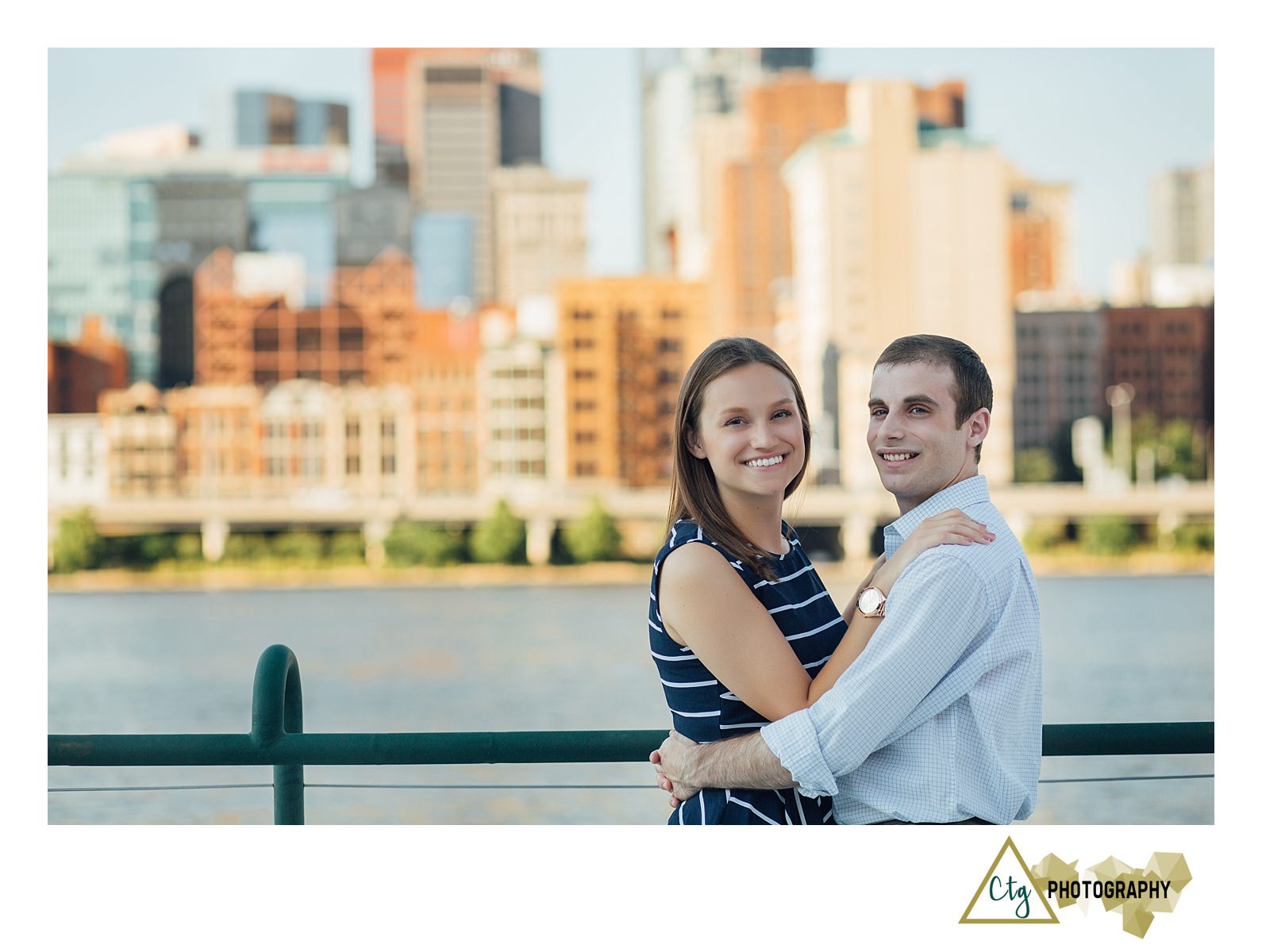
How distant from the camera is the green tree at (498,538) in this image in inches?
2109

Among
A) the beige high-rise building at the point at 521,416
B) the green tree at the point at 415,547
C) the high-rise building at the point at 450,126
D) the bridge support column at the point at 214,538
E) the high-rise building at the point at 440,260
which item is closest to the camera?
the green tree at the point at 415,547

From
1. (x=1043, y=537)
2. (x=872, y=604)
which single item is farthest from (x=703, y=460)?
(x=1043, y=537)

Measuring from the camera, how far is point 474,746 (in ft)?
7.84

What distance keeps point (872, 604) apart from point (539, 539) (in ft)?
175

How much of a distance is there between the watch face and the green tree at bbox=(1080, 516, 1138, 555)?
51582 millimetres

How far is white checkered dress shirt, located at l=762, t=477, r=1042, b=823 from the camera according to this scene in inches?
77.6

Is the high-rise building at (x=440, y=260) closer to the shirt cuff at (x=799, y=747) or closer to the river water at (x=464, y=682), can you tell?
the river water at (x=464, y=682)

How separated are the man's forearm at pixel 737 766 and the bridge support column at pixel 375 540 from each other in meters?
53.0

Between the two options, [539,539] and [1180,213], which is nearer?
[539,539]

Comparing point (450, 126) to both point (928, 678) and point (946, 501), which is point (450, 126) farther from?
point (928, 678)

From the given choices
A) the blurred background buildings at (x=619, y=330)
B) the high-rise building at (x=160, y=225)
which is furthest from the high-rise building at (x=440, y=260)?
the blurred background buildings at (x=619, y=330)

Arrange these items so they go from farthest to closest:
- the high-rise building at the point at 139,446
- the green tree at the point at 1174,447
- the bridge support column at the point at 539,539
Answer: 1. the high-rise building at the point at 139,446
2. the green tree at the point at 1174,447
3. the bridge support column at the point at 539,539
